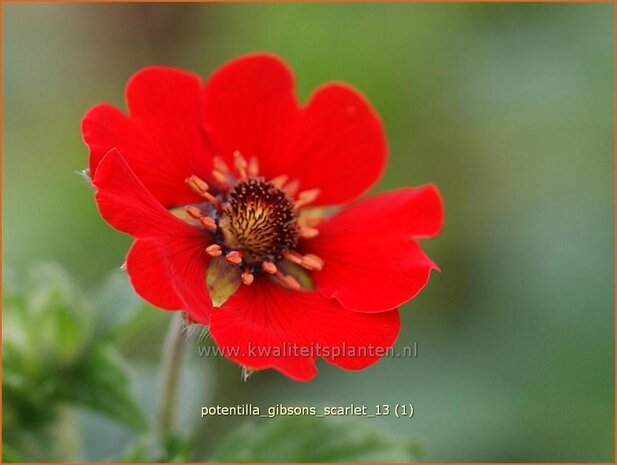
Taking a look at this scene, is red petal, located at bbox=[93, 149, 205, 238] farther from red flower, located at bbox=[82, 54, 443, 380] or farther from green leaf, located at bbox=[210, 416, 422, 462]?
green leaf, located at bbox=[210, 416, 422, 462]

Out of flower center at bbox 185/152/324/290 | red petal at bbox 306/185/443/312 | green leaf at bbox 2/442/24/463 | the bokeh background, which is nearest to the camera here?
red petal at bbox 306/185/443/312

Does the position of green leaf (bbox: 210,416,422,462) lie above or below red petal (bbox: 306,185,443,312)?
below

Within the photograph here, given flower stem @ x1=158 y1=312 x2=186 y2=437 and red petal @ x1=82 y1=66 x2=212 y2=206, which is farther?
flower stem @ x1=158 y1=312 x2=186 y2=437

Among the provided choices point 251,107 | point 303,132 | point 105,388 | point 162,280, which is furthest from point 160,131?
point 105,388

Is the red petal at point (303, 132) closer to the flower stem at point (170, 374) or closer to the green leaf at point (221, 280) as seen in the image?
the green leaf at point (221, 280)

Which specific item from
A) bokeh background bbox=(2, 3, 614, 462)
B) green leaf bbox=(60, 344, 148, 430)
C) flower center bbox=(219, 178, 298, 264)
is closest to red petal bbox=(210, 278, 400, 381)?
flower center bbox=(219, 178, 298, 264)

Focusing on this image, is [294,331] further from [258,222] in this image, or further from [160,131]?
[160,131]

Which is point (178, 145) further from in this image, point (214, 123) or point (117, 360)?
point (117, 360)
